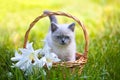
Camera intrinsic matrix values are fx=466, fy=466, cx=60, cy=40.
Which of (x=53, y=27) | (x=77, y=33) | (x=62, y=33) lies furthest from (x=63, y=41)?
(x=77, y=33)

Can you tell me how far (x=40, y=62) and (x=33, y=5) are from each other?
6206 millimetres

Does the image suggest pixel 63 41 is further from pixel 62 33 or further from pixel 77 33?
pixel 77 33

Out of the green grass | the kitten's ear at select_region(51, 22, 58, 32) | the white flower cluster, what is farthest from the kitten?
the white flower cluster

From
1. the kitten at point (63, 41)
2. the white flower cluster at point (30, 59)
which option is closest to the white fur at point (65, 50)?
the kitten at point (63, 41)

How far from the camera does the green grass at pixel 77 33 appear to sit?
4684 mm

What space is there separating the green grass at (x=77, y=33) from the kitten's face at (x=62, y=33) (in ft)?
1.20

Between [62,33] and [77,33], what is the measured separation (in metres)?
3.20

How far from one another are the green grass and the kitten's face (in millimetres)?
367

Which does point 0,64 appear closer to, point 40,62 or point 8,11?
point 40,62

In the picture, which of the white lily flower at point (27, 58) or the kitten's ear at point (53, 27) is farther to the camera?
the kitten's ear at point (53, 27)

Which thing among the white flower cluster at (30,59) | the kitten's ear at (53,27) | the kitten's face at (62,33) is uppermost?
the kitten's ear at (53,27)

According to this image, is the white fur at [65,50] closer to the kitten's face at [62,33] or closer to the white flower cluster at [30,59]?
the kitten's face at [62,33]

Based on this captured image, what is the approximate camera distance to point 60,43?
535cm

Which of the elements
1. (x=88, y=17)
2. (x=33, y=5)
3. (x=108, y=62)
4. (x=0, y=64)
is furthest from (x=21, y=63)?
(x=33, y=5)
